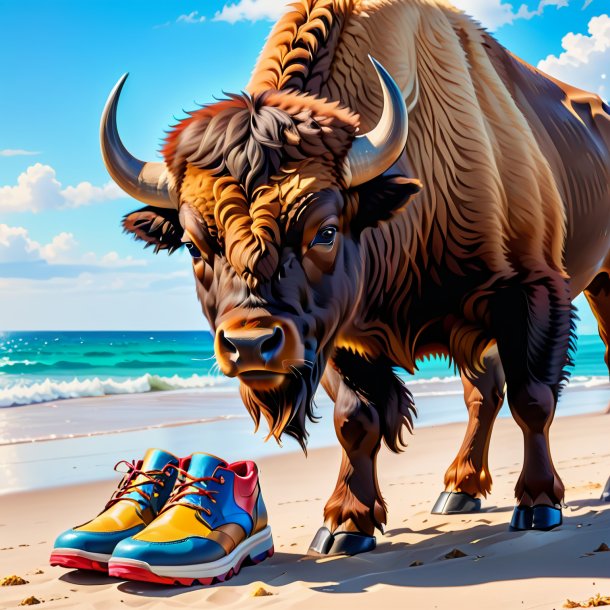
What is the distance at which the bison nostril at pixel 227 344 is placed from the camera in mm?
3514

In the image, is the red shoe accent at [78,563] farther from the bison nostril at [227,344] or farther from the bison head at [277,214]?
A: the bison nostril at [227,344]

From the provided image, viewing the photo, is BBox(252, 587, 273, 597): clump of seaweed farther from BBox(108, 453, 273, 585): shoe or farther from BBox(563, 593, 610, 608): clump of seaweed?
BBox(563, 593, 610, 608): clump of seaweed

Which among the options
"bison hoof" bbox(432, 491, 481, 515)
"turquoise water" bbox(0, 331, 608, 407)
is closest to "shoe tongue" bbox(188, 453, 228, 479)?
"bison hoof" bbox(432, 491, 481, 515)

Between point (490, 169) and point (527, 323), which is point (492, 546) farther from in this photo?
point (490, 169)

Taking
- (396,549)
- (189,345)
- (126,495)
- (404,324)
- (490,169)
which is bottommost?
(396,549)

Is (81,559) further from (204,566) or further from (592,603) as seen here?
(592,603)

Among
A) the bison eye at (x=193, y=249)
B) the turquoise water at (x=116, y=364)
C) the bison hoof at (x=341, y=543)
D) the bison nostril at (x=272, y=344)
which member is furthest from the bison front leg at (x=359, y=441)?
the turquoise water at (x=116, y=364)

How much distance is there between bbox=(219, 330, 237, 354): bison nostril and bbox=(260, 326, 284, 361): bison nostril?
0.34ft

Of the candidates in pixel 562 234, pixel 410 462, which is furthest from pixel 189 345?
pixel 562 234

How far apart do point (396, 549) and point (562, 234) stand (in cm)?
189

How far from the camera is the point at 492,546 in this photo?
4.21 metres

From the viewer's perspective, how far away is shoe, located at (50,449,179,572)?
3963mm

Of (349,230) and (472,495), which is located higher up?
(349,230)

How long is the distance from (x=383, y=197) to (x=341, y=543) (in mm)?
1637
